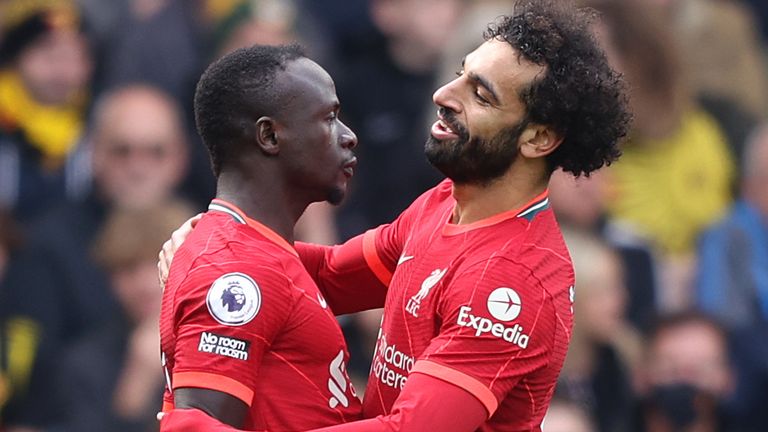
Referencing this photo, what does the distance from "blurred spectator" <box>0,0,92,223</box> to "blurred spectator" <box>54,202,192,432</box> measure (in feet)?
1.63

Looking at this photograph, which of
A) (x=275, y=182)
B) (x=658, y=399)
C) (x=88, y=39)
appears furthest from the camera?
(x=88, y=39)

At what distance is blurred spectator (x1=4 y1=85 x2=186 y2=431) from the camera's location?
788 centimetres

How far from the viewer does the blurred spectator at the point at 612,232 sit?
8.02 m

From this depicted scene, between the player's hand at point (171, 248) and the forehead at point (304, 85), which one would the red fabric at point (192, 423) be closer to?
the player's hand at point (171, 248)

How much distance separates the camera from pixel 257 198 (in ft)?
14.2

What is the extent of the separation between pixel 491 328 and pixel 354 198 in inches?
163

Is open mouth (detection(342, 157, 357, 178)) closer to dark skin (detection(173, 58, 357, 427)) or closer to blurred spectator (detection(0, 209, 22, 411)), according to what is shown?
dark skin (detection(173, 58, 357, 427))

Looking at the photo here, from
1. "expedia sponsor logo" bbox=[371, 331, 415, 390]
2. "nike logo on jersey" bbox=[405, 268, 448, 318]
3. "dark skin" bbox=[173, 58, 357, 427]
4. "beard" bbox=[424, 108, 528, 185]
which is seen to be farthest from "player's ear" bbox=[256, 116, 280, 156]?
"expedia sponsor logo" bbox=[371, 331, 415, 390]

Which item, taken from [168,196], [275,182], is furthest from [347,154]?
[168,196]

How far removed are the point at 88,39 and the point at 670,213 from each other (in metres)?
3.24

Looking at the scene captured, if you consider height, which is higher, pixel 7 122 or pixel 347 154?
pixel 7 122

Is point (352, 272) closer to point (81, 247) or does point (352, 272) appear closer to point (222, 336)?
point (222, 336)

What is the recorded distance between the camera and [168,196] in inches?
315

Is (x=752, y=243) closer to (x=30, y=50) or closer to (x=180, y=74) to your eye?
(x=180, y=74)
